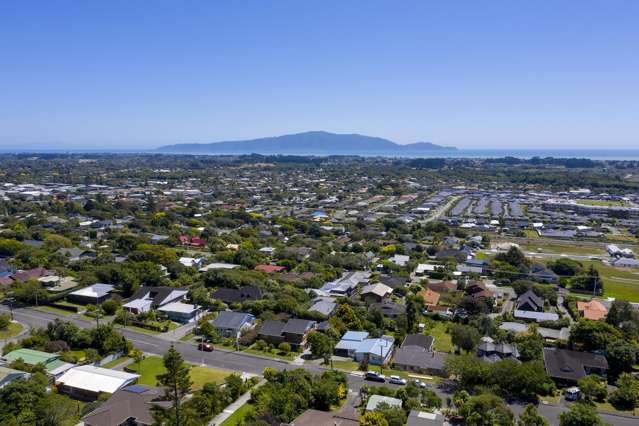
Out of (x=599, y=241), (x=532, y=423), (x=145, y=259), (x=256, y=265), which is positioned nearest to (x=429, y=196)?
(x=599, y=241)

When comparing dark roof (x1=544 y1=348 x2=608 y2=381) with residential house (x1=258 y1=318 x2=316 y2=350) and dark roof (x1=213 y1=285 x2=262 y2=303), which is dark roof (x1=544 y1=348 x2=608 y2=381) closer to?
residential house (x1=258 y1=318 x2=316 y2=350)

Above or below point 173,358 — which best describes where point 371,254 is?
below

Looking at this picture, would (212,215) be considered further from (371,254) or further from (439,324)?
(439,324)

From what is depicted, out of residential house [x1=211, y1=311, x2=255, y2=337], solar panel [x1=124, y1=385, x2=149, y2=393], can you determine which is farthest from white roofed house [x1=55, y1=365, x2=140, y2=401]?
residential house [x1=211, y1=311, x2=255, y2=337]

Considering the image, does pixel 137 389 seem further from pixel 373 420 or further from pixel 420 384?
pixel 420 384

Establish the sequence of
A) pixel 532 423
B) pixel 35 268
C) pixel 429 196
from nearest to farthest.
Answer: pixel 532 423, pixel 35 268, pixel 429 196

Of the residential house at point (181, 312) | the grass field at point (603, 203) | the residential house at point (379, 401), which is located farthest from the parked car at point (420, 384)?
the grass field at point (603, 203)

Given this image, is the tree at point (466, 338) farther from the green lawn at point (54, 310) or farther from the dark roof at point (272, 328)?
the green lawn at point (54, 310)
